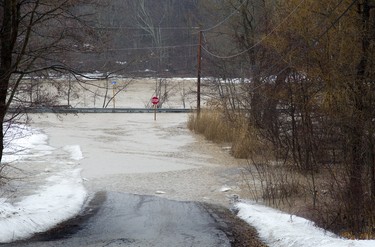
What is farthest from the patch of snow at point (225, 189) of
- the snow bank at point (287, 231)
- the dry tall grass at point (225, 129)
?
the dry tall grass at point (225, 129)

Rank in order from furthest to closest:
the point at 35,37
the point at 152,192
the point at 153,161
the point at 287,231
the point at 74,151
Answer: the point at 74,151 < the point at 153,161 < the point at 152,192 < the point at 35,37 < the point at 287,231

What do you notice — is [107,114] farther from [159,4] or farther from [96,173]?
[159,4]

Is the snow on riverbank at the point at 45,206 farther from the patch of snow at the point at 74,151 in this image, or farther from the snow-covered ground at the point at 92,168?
the patch of snow at the point at 74,151

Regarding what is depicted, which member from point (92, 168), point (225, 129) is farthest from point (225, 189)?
point (225, 129)

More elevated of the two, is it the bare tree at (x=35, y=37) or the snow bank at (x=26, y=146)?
the bare tree at (x=35, y=37)

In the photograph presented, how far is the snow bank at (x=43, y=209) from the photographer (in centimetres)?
988

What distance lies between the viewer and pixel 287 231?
9445 millimetres

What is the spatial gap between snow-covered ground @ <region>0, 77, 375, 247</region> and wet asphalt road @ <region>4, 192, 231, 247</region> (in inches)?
20.2

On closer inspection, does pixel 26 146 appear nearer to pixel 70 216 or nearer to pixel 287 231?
pixel 70 216

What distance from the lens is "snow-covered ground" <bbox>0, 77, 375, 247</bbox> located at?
9664mm

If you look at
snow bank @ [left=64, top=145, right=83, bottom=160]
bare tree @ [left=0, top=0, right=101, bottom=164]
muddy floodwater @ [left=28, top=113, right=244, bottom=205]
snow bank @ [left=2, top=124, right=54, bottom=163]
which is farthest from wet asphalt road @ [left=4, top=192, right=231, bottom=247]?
snow bank @ [left=64, top=145, right=83, bottom=160]

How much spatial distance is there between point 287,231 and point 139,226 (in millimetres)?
2852

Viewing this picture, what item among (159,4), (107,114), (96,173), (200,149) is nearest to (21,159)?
(96,173)

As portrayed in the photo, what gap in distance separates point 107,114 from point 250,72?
73.4 feet
